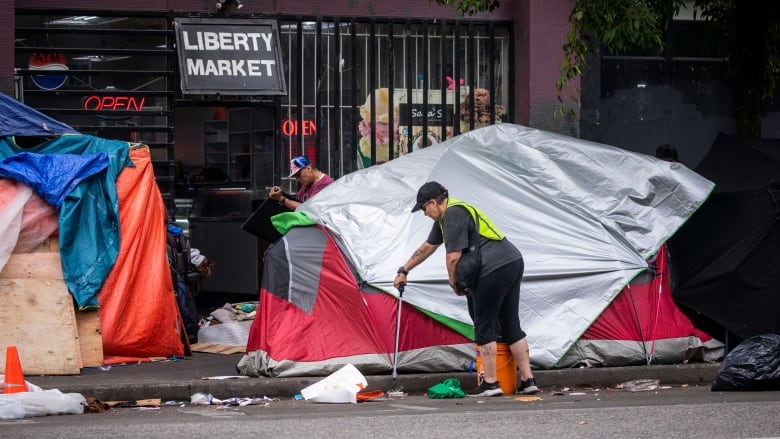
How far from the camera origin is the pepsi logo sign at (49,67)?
46.4 ft

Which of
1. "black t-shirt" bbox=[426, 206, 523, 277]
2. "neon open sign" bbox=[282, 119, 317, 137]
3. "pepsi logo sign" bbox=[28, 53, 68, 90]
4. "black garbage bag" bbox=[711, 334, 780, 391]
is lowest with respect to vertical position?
"black garbage bag" bbox=[711, 334, 780, 391]

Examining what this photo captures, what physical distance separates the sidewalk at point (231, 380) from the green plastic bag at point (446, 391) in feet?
1.54

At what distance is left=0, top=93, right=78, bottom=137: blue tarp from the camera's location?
11500mm

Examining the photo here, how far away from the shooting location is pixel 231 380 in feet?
32.5

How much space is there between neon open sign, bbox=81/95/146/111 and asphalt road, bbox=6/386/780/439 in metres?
6.03

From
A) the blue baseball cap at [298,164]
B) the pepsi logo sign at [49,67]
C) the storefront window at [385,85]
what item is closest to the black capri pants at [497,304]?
the blue baseball cap at [298,164]

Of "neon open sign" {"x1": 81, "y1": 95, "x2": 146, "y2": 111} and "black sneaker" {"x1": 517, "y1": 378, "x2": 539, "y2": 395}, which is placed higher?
"neon open sign" {"x1": 81, "y1": 95, "x2": 146, "y2": 111}

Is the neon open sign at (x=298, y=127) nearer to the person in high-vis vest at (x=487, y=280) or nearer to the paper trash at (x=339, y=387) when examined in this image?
the person in high-vis vest at (x=487, y=280)

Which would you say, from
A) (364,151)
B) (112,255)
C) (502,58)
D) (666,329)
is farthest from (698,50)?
(112,255)

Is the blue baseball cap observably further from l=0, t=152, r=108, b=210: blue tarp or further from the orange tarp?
l=0, t=152, r=108, b=210: blue tarp

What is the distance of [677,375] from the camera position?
Answer: 10.6 m

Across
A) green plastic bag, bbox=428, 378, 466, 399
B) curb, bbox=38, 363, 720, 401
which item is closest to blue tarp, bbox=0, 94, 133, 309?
curb, bbox=38, 363, 720, 401

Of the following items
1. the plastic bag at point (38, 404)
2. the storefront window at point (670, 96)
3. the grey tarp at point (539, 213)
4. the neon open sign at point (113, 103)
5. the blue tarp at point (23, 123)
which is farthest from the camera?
the storefront window at point (670, 96)

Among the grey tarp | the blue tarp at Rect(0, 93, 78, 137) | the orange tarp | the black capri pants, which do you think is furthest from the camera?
the blue tarp at Rect(0, 93, 78, 137)
